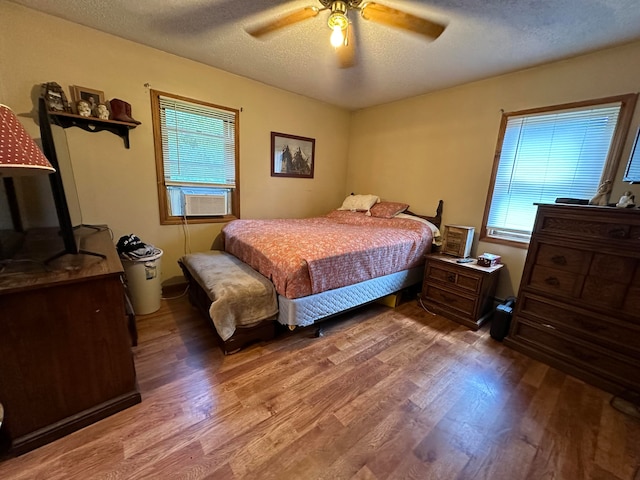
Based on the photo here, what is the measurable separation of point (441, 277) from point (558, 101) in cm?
183

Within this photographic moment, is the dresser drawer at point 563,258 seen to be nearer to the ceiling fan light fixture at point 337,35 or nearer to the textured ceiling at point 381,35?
the textured ceiling at point 381,35

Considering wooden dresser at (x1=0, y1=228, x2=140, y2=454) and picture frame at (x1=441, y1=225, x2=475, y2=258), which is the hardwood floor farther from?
picture frame at (x1=441, y1=225, x2=475, y2=258)

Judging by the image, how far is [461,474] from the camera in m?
1.12

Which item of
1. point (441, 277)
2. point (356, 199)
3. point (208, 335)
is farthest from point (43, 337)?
point (356, 199)

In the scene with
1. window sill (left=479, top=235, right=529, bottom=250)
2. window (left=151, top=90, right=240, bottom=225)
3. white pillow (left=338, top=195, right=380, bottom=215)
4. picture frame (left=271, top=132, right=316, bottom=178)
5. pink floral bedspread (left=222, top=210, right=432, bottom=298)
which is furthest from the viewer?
white pillow (left=338, top=195, right=380, bottom=215)

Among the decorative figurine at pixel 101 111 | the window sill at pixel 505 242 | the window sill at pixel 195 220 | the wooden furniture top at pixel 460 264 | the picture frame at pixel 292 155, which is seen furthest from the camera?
the picture frame at pixel 292 155

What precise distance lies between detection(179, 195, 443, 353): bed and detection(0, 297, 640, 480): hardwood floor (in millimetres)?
275

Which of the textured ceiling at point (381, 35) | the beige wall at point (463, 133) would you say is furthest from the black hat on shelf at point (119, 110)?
the beige wall at point (463, 133)

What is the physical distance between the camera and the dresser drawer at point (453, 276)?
2293 millimetres

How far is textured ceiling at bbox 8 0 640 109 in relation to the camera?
1.62 metres

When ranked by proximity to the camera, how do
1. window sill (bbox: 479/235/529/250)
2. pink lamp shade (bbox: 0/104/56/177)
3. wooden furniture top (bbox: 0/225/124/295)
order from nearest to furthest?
pink lamp shade (bbox: 0/104/56/177)
wooden furniture top (bbox: 0/225/124/295)
window sill (bbox: 479/235/529/250)

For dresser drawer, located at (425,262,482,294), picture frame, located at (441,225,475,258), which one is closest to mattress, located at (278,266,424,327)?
dresser drawer, located at (425,262,482,294)

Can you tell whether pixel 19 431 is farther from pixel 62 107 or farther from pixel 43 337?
pixel 62 107

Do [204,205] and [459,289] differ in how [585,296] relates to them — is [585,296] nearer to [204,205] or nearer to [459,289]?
[459,289]
